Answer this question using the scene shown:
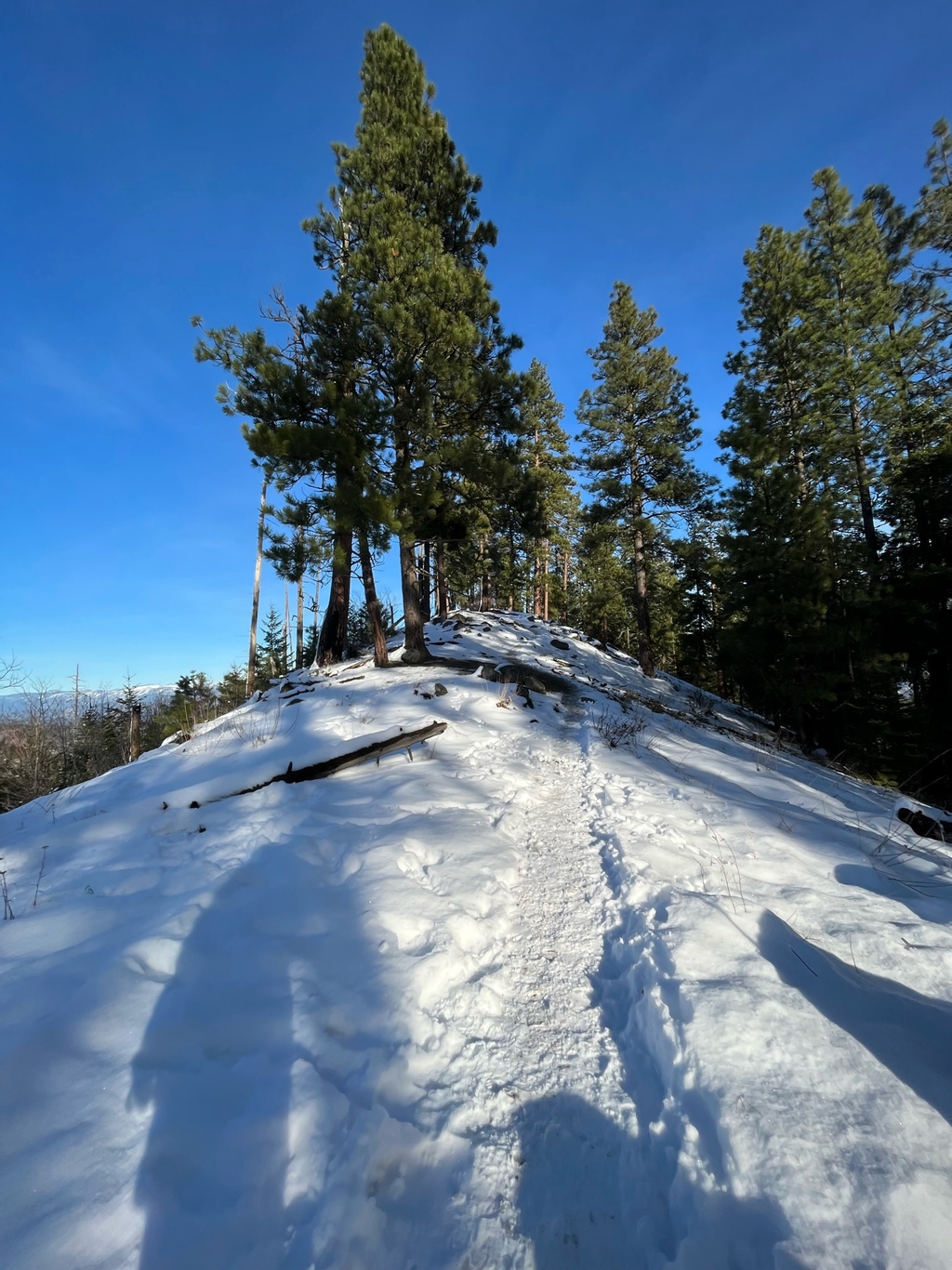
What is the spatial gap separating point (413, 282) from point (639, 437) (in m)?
11.0

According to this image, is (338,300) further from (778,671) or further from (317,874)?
(778,671)

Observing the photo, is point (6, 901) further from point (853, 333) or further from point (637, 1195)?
point (853, 333)

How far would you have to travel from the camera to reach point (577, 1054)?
2363 millimetres

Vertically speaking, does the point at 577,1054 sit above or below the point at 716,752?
below

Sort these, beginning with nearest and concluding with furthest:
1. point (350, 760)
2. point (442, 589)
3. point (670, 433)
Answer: point (350, 760) < point (670, 433) < point (442, 589)

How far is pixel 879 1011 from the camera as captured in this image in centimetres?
234

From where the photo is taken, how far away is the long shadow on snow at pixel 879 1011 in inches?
78.9

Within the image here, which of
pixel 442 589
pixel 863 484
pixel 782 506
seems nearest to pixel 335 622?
pixel 442 589

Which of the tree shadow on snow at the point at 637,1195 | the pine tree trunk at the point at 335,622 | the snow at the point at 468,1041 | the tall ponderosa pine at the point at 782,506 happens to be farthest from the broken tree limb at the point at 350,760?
the tall ponderosa pine at the point at 782,506

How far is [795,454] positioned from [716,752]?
12118 millimetres

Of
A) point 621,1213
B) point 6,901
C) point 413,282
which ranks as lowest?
point 621,1213

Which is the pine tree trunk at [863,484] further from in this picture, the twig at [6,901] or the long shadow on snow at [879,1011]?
the twig at [6,901]

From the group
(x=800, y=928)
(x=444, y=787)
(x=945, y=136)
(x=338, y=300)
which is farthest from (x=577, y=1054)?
(x=945, y=136)

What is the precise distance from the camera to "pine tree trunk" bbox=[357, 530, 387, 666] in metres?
11.6
